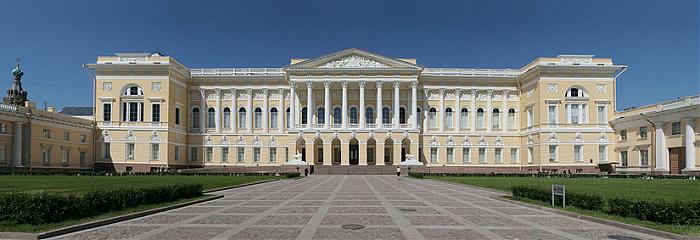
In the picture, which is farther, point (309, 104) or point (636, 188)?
point (309, 104)

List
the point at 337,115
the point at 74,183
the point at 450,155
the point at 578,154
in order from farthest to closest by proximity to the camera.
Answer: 1. the point at 337,115
2. the point at 450,155
3. the point at 578,154
4. the point at 74,183

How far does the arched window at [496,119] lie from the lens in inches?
2859

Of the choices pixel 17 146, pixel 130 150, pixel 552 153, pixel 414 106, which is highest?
pixel 414 106

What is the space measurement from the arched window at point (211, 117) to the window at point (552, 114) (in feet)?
143

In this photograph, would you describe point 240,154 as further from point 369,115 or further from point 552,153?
point 552,153

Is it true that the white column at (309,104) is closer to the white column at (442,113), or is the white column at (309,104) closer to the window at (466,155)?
the white column at (442,113)

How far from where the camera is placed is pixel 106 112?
2576 inches

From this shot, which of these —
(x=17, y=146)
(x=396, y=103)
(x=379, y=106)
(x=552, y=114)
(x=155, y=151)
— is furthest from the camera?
(x=379, y=106)

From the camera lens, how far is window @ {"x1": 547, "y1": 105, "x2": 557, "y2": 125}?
Answer: 64875 millimetres

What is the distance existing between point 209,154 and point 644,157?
52853mm

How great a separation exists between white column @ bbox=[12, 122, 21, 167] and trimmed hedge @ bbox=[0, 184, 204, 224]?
40899 mm

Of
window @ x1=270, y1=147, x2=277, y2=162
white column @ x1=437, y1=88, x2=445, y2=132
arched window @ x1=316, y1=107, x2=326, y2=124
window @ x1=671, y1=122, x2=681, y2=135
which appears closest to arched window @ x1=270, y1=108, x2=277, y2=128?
window @ x1=270, y1=147, x2=277, y2=162

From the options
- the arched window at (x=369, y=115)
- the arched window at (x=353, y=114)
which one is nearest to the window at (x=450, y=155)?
the arched window at (x=369, y=115)

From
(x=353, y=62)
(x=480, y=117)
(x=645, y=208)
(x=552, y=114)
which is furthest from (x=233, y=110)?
(x=645, y=208)
